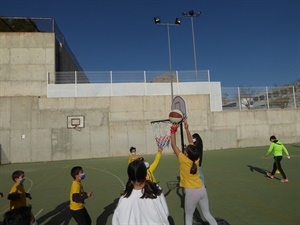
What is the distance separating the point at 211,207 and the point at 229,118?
1777 centimetres

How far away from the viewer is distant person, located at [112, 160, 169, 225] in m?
2.48

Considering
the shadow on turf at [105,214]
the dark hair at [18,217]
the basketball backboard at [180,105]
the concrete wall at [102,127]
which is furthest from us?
the concrete wall at [102,127]

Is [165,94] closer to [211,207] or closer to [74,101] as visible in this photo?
[74,101]

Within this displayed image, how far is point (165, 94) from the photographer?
2336 cm

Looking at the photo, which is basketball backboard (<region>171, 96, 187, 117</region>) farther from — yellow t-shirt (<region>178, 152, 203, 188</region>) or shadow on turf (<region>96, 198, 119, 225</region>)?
shadow on turf (<region>96, 198, 119, 225</region>)

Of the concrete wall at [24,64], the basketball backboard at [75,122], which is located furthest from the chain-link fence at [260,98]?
the concrete wall at [24,64]

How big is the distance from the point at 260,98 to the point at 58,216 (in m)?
22.6

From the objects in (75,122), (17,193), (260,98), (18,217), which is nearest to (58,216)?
(17,193)

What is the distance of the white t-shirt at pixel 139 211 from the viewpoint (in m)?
2.47

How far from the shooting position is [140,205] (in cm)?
252

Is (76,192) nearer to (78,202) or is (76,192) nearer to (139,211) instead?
(78,202)

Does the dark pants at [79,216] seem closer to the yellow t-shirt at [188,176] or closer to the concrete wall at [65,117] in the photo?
the yellow t-shirt at [188,176]

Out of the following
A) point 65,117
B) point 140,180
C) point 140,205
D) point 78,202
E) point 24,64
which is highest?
point 24,64

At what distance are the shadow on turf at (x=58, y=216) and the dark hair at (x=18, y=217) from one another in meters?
4.45
